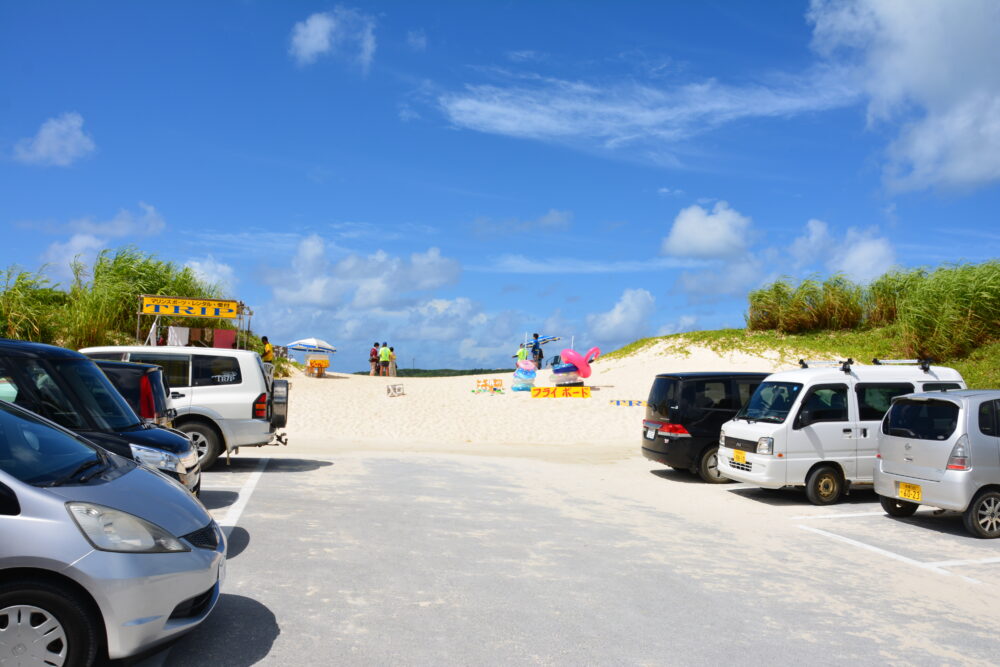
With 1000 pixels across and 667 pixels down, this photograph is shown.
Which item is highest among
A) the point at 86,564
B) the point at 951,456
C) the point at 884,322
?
the point at 884,322

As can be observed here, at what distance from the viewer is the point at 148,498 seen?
15.0 feet

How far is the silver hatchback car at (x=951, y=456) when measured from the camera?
353 inches

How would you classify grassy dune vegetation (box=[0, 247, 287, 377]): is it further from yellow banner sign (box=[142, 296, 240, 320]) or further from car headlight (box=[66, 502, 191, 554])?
car headlight (box=[66, 502, 191, 554])

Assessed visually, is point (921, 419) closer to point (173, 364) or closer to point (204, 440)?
point (204, 440)

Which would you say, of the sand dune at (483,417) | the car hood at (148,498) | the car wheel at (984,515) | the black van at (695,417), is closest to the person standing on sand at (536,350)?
the sand dune at (483,417)

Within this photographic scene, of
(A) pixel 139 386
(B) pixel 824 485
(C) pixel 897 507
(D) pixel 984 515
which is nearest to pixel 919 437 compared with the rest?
(D) pixel 984 515

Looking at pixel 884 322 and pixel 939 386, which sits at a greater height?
pixel 884 322

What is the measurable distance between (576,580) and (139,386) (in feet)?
20.4

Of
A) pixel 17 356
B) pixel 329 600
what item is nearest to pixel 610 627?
pixel 329 600

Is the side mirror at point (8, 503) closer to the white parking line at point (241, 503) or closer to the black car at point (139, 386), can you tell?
the white parking line at point (241, 503)

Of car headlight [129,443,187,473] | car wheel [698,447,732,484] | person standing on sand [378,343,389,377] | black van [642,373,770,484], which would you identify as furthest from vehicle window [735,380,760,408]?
person standing on sand [378,343,389,377]

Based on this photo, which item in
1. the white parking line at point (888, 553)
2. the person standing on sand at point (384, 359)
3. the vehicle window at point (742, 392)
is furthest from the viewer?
the person standing on sand at point (384, 359)

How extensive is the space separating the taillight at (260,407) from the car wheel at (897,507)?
9.28 m

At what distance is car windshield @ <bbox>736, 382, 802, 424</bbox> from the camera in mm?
11573
